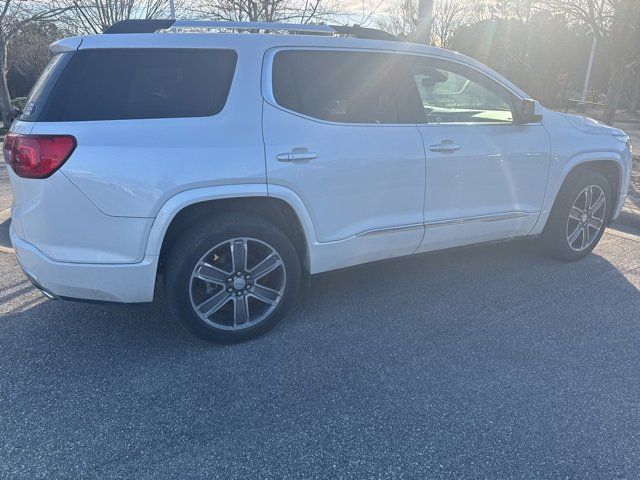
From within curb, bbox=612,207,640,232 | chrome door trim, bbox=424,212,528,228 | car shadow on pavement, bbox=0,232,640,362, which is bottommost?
curb, bbox=612,207,640,232

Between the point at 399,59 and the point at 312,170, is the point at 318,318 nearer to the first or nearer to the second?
the point at 312,170

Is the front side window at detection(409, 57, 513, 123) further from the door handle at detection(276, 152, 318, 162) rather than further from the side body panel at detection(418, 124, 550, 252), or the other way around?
the door handle at detection(276, 152, 318, 162)

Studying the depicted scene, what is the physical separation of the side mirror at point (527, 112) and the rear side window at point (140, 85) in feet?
7.67

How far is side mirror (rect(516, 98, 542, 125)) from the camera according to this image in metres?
4.13

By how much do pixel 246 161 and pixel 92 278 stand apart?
1.12m

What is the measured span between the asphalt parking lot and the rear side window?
1.50 meters

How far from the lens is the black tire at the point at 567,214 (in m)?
4.66

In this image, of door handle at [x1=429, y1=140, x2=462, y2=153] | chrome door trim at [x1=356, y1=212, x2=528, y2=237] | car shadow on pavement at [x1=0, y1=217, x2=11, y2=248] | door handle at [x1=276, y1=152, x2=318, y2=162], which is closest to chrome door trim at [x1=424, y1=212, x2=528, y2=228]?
chrome door trim at [x1=356, y1=212, x2=528, y2=237]

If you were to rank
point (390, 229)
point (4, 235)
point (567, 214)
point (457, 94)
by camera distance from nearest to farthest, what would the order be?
point (390, 229)
point (457, 94)
point (567, 214)
point (4, 235)

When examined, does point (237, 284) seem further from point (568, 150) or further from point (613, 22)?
point (613, 22)

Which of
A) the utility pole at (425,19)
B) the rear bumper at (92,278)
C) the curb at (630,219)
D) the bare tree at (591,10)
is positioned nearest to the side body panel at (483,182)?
the rear bumper at (92,278)

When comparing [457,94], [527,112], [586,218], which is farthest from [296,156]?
[586,218]

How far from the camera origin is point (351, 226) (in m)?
3.59

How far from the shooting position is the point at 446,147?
3.81m
